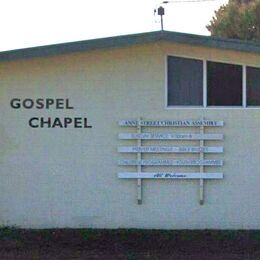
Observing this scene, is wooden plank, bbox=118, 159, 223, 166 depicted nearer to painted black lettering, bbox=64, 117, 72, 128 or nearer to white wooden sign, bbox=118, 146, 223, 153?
white wooden sign, bbox=118, 146, 223, 153

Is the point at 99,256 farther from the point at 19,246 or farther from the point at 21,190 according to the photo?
the point at 21,190

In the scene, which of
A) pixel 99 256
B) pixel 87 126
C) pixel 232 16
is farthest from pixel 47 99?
pixel 232 16

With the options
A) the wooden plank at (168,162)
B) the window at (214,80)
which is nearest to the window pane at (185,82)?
the window at (214,80)

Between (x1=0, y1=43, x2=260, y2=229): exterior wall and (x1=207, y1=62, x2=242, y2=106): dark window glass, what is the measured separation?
167 mm

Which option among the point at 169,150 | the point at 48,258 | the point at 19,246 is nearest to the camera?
the point at 48,258

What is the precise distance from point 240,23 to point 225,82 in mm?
22915

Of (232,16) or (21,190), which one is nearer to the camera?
(21,190)

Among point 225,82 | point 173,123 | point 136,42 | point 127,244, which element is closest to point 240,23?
point 225,82

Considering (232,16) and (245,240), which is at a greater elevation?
(232,16)

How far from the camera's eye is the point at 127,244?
16.6m

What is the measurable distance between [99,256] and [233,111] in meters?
3.96

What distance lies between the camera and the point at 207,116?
58.4 ft

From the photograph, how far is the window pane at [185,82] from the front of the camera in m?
17.9

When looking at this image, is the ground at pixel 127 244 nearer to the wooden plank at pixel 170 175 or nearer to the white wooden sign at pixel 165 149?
the wooden plank at pixel 170 175
